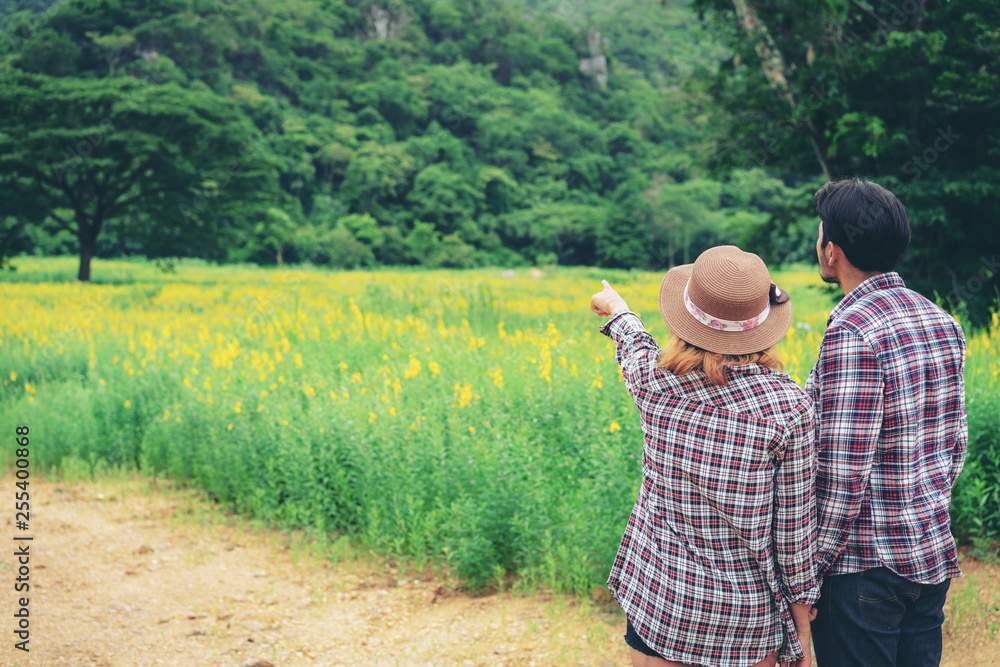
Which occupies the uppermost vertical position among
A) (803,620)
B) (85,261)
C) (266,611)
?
(85,261)

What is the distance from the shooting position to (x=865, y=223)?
171 centimetres

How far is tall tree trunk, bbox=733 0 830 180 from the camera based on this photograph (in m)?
12.2

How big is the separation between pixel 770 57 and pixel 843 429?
1264 centimetres

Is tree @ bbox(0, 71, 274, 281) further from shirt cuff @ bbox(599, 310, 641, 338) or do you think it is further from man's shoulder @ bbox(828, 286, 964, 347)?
man's shoulder @ bbox(828, 286, 964, 347)

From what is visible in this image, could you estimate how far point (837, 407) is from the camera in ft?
5.48

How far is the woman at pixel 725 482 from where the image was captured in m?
1.64

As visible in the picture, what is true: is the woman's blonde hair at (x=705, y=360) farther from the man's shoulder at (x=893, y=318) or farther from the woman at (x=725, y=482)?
the man's shoulder at (x=893, y=318)

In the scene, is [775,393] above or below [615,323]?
below

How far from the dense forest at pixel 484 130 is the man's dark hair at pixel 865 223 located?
9778 millimetres

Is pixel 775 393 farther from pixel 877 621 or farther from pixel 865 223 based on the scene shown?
pixel 877 621

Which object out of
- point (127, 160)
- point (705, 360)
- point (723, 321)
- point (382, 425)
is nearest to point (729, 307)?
point (723, 321)

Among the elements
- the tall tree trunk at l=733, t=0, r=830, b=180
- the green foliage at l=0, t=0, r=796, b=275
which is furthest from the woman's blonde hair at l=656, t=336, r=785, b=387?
the green foliage at l=0, t=0, r=796, b=275

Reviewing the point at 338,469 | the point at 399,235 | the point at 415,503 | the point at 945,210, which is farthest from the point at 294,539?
the point at 399,235

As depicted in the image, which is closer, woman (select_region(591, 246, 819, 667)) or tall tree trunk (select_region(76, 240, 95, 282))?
woman (select_region(591, 246, 819, 667))
